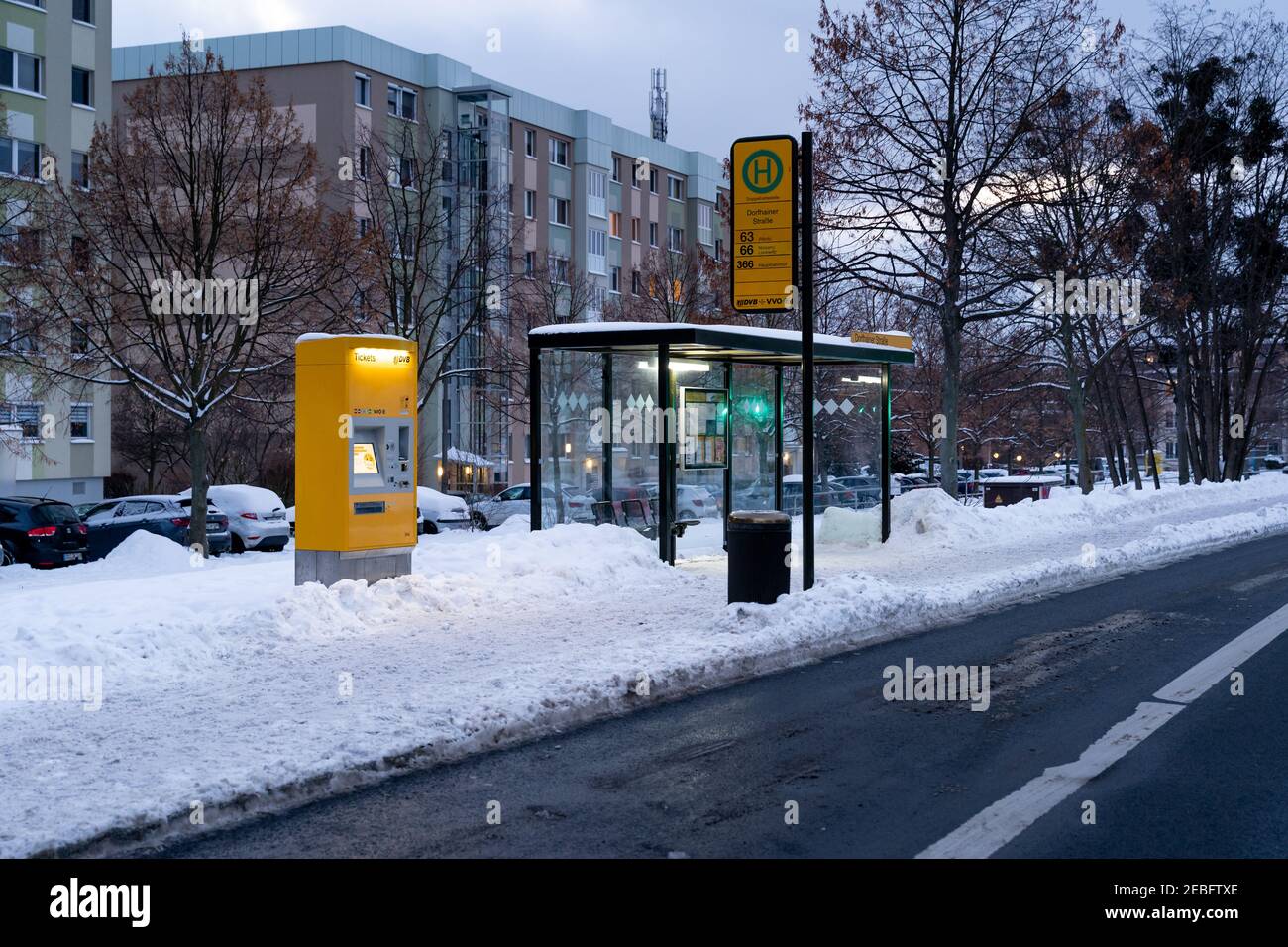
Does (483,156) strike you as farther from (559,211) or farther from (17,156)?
(17,156)

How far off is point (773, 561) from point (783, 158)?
14.7 ft

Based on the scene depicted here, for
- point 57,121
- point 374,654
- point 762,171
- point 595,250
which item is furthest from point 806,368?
point 595,250

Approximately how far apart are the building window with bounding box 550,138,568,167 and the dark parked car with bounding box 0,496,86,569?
4253cm

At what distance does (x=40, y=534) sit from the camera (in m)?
25.9

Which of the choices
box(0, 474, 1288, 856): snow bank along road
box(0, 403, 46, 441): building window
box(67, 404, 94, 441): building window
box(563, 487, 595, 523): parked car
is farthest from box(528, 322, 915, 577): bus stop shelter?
box(67, 404, 94, 441): building window

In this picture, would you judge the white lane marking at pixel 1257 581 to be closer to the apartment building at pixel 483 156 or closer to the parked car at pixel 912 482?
the apartment building at pixel 483 156

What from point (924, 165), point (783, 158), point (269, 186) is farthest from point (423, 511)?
point (783, 158)

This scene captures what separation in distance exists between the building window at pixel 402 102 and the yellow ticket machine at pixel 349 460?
43.6 meters

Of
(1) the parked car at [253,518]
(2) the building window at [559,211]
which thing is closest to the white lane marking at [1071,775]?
(1) the parked car at [253,518]

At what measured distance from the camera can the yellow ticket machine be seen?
42.9 feet

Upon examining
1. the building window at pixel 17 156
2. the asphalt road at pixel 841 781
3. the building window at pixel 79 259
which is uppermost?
the building window at pixel 17 156

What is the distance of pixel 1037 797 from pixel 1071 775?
57 cm

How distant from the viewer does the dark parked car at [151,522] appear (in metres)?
27.5

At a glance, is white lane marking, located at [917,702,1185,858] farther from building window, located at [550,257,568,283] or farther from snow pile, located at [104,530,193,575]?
building window, located at [550,257,568,283]
